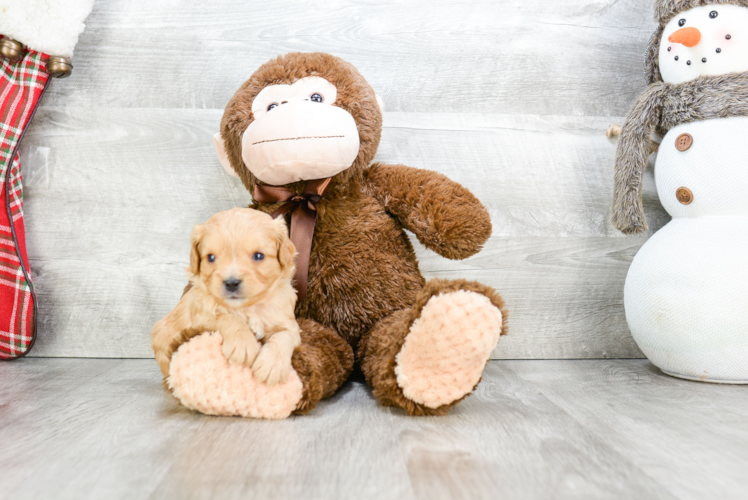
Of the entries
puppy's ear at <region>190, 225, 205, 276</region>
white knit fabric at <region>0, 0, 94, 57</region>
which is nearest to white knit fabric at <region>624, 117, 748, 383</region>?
puppy's ear at <region>190, 225, 205, 276</region>

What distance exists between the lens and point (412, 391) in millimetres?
762

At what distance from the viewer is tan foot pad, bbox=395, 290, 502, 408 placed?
704 mm

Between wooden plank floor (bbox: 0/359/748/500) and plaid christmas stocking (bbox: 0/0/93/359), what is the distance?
0.18 m

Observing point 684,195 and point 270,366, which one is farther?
point 684,195

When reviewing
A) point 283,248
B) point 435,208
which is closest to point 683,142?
point 435,208

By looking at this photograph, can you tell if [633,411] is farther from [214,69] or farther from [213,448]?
[214,69]

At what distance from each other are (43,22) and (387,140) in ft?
2.28

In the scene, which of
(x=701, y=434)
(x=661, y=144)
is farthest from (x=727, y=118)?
(x=701, y=434)

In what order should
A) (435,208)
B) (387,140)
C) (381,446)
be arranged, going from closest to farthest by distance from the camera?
(381,446) < (435,208) < (387,140)

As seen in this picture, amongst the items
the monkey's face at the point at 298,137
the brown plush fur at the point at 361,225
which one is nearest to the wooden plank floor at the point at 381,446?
the brown plush fur at the point at 361,225

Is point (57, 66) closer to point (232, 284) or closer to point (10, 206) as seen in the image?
point (10, 206)

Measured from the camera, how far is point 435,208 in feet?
3.00

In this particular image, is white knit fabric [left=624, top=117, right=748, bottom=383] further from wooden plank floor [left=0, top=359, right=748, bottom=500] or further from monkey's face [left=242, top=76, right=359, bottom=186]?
monkey's face [left=242, top=76, right=359, bottom=186]

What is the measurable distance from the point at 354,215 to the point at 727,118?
0.68 metres
